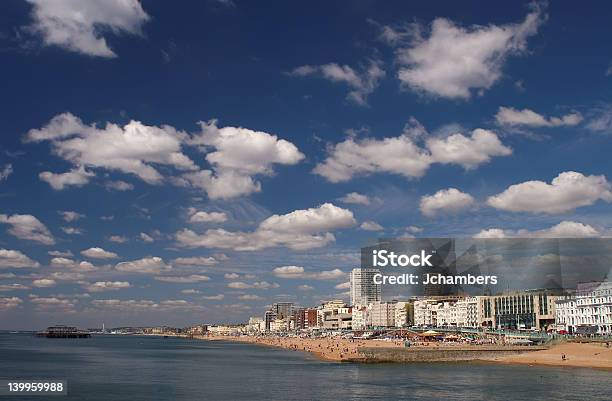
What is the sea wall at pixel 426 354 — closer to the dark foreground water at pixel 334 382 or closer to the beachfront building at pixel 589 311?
the dark foreground water at pixel 334 382

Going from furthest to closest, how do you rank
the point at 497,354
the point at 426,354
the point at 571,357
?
1. the point at 497,354
2. the point at 426,354
3. the point at 571,357

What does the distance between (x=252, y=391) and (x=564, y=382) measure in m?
39.2

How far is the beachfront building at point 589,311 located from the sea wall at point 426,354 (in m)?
53.3

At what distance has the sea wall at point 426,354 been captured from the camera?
113562 millimetres

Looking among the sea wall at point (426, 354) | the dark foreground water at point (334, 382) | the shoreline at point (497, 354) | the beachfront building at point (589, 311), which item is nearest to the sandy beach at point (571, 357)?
the shoreline at point (497, 354)

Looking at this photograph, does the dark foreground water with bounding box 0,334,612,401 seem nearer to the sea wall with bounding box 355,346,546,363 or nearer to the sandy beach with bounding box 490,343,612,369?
the sea wall with bounding box 355,346,546,363

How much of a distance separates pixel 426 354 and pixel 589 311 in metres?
75.7

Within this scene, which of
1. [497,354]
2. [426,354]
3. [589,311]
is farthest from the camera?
[589,311]

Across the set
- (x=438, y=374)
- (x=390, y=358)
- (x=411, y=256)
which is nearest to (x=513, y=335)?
(x=411, y=256)

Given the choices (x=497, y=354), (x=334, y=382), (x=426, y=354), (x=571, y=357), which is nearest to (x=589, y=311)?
(x=497, y=354)

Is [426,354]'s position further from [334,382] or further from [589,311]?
[589,311]

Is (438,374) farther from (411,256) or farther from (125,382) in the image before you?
(411,256)

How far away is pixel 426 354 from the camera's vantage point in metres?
115

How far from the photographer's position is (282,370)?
104 metres
